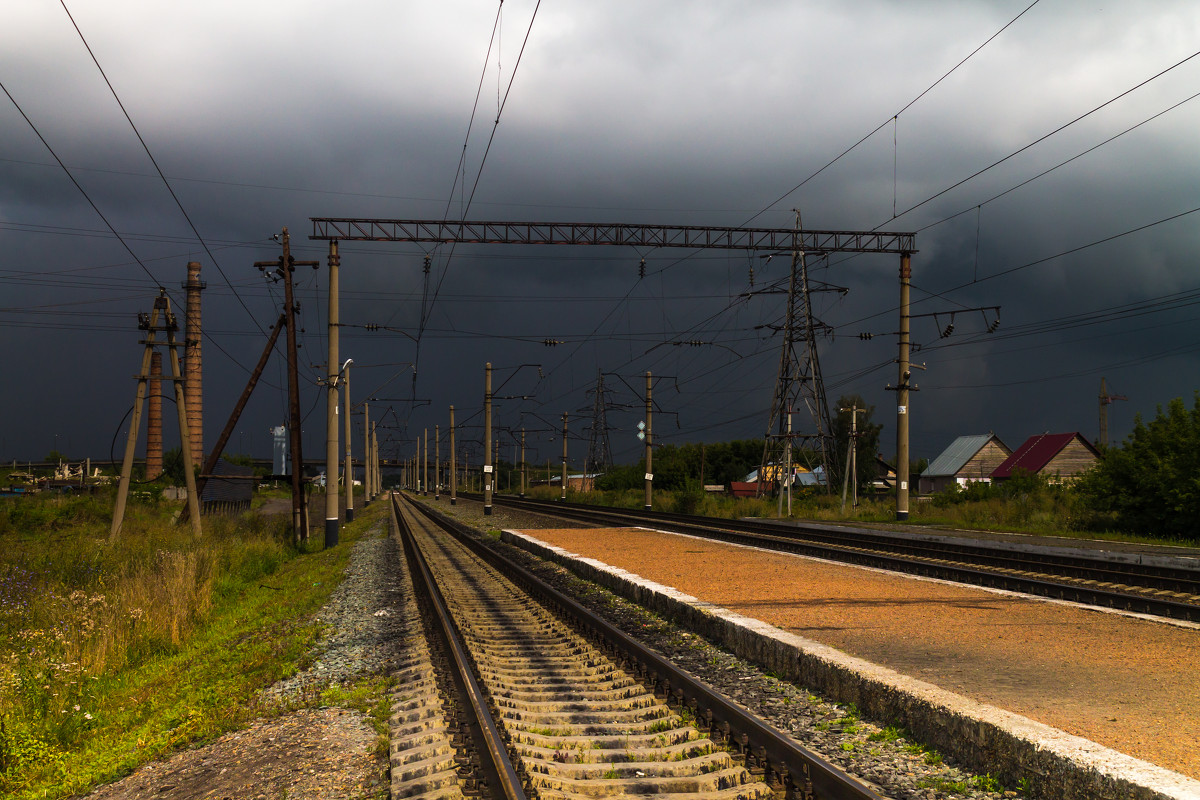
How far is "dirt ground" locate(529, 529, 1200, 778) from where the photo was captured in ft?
19.1

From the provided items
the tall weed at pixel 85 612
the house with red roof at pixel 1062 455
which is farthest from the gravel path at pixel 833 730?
the house with red roof at pixel 1062 455

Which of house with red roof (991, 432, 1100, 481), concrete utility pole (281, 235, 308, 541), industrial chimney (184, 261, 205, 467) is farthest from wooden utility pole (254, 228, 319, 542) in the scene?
house with red roof (991, 432, 1100, 481)

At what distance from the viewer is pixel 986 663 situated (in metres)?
7.68

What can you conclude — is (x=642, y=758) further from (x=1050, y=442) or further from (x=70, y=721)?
(x=1050, y=442)

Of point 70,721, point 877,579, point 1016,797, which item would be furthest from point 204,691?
point 877,579

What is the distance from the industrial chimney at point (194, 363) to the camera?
5209 cm

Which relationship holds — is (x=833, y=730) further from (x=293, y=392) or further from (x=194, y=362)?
(x=194, y=362)

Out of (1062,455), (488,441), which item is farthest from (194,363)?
(1062,455)

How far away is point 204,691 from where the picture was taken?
8344 mm

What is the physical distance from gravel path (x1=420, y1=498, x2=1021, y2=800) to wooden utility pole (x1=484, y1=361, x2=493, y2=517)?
120 ft

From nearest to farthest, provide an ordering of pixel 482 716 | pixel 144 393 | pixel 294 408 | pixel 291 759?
pixel 291 759 → pixel 482 716 → pixel 144 393 → pixel 294 408

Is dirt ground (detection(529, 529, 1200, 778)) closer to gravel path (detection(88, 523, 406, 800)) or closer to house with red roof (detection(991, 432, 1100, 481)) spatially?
gravel path (detection(88, 523, 406, 800))

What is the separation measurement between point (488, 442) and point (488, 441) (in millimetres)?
66

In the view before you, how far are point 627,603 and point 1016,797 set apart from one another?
350 inches
